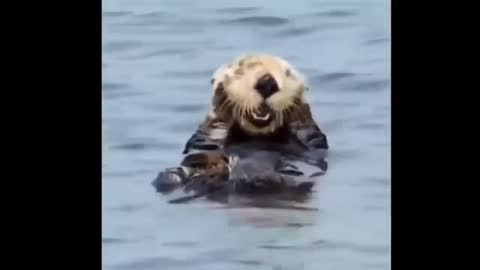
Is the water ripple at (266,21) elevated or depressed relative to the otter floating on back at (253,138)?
elevated

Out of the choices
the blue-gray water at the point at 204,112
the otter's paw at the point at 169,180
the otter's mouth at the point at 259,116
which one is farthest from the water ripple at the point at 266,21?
the otter's paw at the point at 169,180

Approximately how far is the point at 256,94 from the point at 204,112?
8cm

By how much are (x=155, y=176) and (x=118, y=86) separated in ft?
0.49

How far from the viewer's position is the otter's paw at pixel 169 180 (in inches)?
52.4

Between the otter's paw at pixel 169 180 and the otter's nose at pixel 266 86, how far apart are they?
0.17m

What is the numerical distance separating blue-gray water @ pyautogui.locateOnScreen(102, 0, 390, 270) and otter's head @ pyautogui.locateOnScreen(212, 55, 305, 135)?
2 centimetres

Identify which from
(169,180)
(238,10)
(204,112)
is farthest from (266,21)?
(169,180)

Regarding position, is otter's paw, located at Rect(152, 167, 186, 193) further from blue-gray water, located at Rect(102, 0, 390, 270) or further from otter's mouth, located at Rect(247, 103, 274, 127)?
otter's mouth, located at Rect(247, 103, 274, 127)

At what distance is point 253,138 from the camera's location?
4.40 feet

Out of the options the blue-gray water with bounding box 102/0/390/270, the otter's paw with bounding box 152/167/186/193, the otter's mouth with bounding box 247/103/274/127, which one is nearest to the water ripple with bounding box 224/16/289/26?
the blue-gray water with bounding box 102/0/390/270

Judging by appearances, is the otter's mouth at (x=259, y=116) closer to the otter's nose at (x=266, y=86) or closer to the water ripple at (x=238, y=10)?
the otter's nose at (x=266, y=86)
